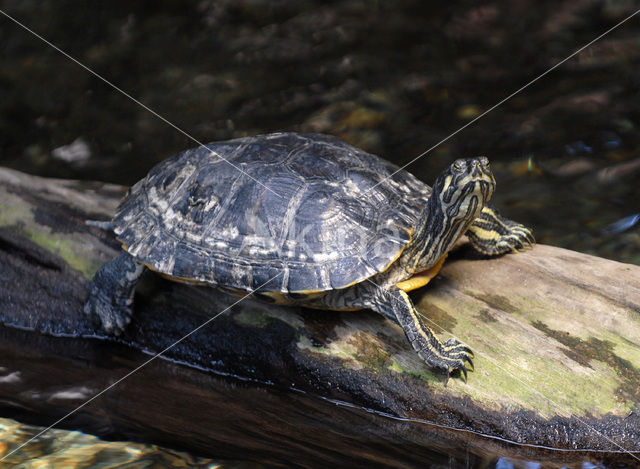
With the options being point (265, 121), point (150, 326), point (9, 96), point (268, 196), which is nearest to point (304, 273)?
point (268, 196)

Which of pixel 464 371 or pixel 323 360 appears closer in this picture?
pixel 464 371

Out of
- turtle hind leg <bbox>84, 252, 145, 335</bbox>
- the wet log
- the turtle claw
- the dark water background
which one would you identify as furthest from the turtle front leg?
the dark water background

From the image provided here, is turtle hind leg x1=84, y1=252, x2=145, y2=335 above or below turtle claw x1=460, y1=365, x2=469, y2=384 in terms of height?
above

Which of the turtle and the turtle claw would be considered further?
the turtle

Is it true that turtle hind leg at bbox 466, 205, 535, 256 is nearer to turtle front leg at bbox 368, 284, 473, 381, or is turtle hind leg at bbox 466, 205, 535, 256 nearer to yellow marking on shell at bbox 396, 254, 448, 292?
yellow marking on shell at bbox 396, 254, 448, 292

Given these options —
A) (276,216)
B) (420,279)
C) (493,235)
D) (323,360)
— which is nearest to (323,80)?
(493,235)

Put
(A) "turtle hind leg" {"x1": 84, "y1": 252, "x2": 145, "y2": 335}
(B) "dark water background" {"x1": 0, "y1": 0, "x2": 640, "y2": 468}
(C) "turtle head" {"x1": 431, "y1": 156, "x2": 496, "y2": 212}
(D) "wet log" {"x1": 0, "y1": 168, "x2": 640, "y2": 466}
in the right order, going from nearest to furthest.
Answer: (D) "wet log" {"x1": 0, "y1": 168, "x2": 640, "y2": 466} → (C) "turtle head" {"x1": 431, "y1": 156, "x2": 496, "y2": 212} → (A) "turtle hind leg" {"x1": 84, "y1": 252, "x2": 145, "y2": 335} → (B) "dark water background" {"x1": 0, "y1": 0, "x2": 640, "y2": 468}

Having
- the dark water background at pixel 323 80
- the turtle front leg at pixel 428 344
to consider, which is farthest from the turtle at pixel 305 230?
the dark water background at pixel 323 80

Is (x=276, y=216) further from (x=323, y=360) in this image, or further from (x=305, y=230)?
(x=323, y=360)
